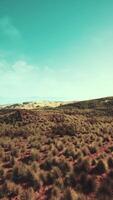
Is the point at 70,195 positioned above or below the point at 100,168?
below

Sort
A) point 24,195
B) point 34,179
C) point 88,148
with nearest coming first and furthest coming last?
point 24,195, point 34,179, point 88,148

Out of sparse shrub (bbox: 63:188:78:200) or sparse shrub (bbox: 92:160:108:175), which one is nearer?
sparse shrub (bbox: 63:188:78:200)

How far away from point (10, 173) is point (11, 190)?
2.60m

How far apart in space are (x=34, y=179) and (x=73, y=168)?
2.73m

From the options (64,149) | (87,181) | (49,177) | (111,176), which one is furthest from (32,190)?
(64,149)

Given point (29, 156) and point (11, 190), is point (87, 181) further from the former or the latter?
point (29, 156)

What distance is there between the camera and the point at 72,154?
676 inches

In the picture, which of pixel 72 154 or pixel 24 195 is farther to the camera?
pixel 72 154

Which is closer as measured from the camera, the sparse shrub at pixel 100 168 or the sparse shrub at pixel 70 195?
the sparse shrub at pixel 70 195

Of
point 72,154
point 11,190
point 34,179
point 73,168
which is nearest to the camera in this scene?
point 11,190

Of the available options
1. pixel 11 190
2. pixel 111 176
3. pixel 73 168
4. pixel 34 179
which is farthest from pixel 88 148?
pixel 11 190

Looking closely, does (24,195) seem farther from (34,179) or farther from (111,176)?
(111,176)

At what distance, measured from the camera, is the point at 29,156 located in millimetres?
17859

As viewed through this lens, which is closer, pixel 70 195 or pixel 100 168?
pixel 70 195
